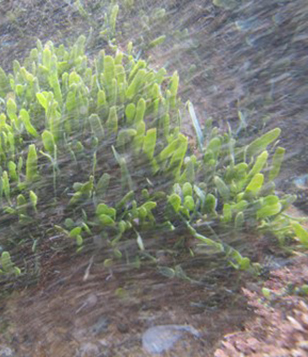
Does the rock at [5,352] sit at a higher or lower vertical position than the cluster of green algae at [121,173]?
lower

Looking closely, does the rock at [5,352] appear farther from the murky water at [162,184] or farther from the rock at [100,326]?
the rock at [100,326]

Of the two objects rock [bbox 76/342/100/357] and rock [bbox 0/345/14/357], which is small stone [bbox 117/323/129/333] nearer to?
rock [bbox 76/342/100/357]

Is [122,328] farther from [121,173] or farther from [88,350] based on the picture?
[121,173]

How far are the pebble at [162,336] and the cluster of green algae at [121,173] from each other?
431 mm

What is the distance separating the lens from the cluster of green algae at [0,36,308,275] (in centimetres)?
241

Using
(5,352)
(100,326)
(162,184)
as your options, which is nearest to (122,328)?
(100,326)

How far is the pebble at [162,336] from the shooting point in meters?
2.38

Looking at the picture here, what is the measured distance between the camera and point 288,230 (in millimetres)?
2525

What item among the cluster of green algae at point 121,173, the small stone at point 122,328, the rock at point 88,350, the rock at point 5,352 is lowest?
the small stone at point 122,328

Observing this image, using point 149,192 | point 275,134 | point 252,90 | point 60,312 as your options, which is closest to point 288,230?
point 275,134

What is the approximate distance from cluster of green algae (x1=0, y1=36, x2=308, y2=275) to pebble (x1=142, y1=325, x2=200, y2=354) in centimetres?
43

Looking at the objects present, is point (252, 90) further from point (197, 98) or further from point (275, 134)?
point (275, 134)

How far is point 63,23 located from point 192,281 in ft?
11.3

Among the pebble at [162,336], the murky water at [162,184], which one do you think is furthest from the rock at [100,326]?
the pebble at [162,336]
